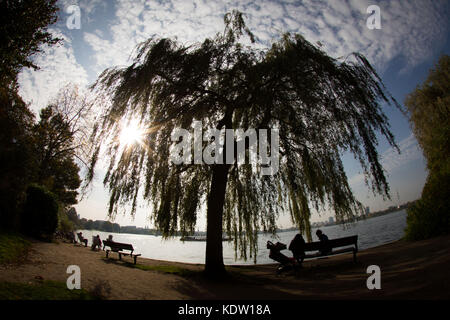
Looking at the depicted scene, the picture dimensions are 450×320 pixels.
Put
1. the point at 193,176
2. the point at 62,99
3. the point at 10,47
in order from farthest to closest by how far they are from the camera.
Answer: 1. the point at 62,99
2. the point at 193,176
3. the point at 10,47

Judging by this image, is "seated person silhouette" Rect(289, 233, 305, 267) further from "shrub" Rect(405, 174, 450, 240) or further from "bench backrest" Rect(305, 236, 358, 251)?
"shrub" Rect(405, 174, 450, 240)

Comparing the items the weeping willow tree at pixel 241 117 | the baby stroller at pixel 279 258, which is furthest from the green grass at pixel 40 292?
the baby stroller at pixel 279 258

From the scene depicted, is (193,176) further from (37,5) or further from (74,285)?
(37,5)

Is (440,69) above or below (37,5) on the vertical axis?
above

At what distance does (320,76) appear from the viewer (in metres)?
5.70

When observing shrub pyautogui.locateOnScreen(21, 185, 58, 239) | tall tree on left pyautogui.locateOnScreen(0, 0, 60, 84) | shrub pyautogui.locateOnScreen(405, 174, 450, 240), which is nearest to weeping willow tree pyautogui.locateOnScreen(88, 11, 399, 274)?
tall tree on left pyautogui.locateOnScreen(0, 0, 60, 84)

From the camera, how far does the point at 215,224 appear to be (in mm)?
7117

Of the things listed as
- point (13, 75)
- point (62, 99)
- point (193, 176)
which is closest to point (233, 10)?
point (193, 176)

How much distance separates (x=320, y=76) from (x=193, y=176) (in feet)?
16.6

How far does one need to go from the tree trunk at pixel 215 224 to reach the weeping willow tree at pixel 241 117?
3cm

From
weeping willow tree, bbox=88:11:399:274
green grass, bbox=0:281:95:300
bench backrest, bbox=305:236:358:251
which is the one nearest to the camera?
green grass, bbox=0:281:95:300

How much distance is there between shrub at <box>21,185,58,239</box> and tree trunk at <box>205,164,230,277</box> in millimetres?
9160

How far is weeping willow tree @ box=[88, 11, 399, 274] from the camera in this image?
18.6 ft
